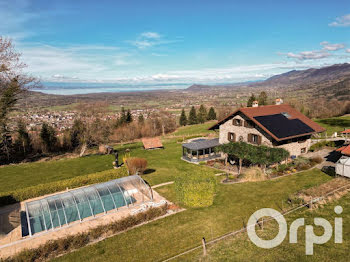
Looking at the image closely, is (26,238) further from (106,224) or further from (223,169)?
(223,169)

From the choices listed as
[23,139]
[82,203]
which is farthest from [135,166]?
[23,139]

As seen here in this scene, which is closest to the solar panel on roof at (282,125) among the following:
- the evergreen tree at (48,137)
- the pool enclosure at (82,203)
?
the pool enclosure at (82,203)

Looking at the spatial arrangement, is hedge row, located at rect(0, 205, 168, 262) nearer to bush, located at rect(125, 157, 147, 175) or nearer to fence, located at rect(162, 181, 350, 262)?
fence, located at rect(162, 181, 350, 262)

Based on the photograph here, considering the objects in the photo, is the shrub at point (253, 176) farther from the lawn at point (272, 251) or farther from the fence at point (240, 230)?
the lawn at point (272, 251)

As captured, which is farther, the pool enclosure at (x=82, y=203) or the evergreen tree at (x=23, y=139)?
the evergreen tree at (x=23, y=139)

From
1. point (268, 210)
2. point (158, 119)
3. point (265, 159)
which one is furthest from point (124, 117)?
point (268, 210)

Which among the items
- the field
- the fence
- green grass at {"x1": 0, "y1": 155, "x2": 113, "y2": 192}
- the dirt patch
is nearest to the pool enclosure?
the field
